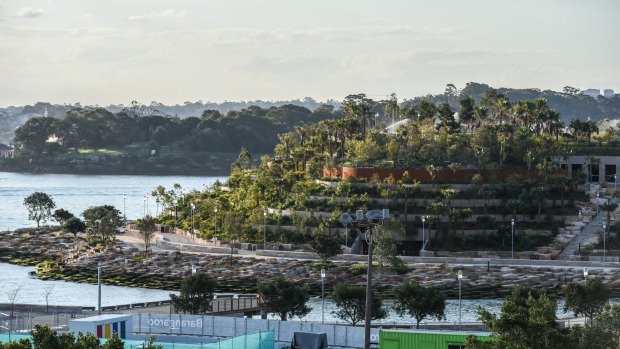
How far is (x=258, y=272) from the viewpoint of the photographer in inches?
3573

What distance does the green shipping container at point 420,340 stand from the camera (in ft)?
144

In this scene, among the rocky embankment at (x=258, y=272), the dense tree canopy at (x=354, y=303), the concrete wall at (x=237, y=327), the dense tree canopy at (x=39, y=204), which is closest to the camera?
the concrete wall at (x=237, y=327)

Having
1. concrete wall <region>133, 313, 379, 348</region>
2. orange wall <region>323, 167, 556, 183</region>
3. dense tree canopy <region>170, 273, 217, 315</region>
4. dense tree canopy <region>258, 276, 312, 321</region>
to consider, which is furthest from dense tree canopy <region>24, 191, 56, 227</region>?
concrete wall <region>133, 313, 379, 348</region>

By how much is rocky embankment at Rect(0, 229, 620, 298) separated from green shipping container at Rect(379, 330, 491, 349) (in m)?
37.4

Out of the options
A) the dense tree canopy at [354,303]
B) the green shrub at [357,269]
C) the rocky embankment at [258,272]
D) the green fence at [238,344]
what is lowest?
the rocky embankment at [258,272]

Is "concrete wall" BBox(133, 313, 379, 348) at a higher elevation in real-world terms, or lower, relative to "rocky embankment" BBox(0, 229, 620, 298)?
higher

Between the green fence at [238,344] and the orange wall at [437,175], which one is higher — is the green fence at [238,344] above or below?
below

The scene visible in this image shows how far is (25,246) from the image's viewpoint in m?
118

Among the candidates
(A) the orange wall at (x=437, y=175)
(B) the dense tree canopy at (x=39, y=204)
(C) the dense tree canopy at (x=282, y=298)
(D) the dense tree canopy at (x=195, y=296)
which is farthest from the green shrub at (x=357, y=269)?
(B) the dense tree canopy at (x=39, y=204)

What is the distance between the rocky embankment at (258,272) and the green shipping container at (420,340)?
3744 cm

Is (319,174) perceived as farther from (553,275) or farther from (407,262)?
(553,275)

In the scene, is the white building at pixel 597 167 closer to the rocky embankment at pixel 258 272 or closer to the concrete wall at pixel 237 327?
the rocky embankment at pixel 258 272

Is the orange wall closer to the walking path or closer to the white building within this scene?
the walking path

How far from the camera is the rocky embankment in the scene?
84.4 meters
